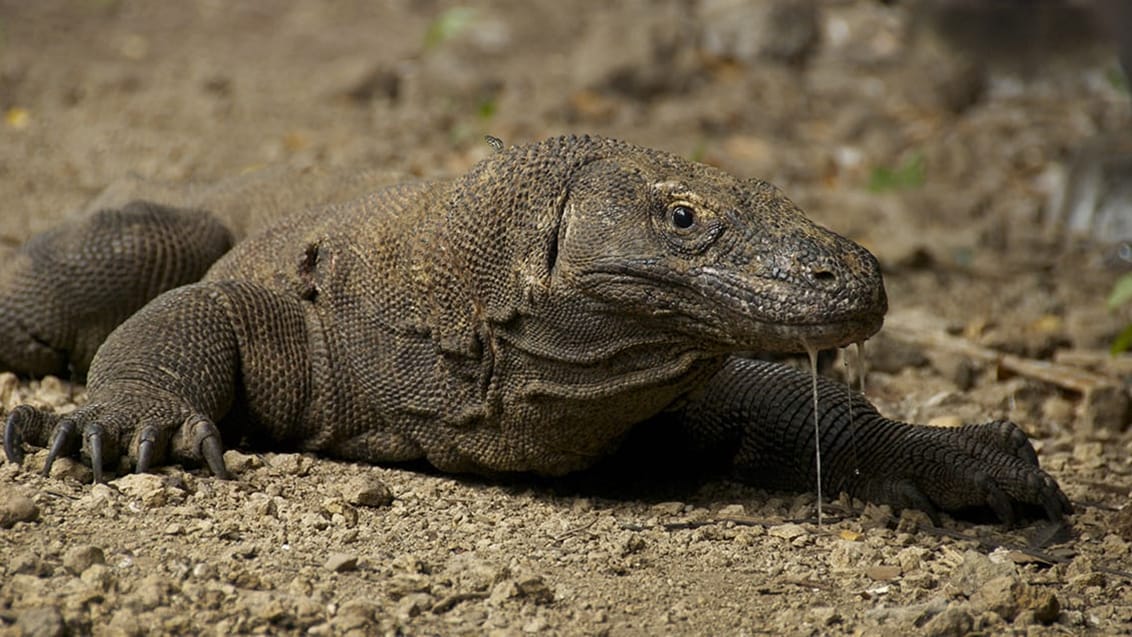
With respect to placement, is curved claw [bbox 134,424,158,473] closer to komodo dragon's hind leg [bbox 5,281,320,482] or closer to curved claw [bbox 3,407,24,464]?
komodo dragon's hind leg [bbox 5,281,320,482]

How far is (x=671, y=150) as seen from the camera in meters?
9.55

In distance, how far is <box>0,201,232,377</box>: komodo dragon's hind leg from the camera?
206 inches

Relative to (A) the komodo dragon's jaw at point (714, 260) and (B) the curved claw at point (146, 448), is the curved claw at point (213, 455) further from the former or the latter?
(A) the komodo dragon's jaw at point (714, 260)

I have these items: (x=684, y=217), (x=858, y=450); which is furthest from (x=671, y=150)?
(x=684, y=217)

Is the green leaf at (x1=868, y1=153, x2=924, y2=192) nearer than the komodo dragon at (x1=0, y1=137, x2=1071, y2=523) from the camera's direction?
No

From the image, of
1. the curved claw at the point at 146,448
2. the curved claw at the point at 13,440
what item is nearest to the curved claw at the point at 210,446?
the curved claw at the point at 146,448

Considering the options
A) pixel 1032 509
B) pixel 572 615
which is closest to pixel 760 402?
pixel 1032 509

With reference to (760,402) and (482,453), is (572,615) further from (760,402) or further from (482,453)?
(760,402)

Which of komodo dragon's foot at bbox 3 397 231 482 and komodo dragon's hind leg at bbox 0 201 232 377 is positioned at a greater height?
komodo dragon's hind leg at bbox 0 201 232 377

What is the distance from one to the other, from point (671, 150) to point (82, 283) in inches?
196

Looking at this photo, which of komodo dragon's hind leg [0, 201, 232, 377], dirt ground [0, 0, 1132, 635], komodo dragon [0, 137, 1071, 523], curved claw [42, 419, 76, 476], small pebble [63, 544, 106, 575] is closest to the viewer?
small pebble [63, 544, 106, 575]

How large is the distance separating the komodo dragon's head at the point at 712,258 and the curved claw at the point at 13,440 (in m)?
1.48

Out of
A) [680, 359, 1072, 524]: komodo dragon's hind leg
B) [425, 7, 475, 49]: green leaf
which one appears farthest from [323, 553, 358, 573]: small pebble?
[425, 7, 475, 49]: green leaf

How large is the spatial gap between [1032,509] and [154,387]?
2.53 meters
